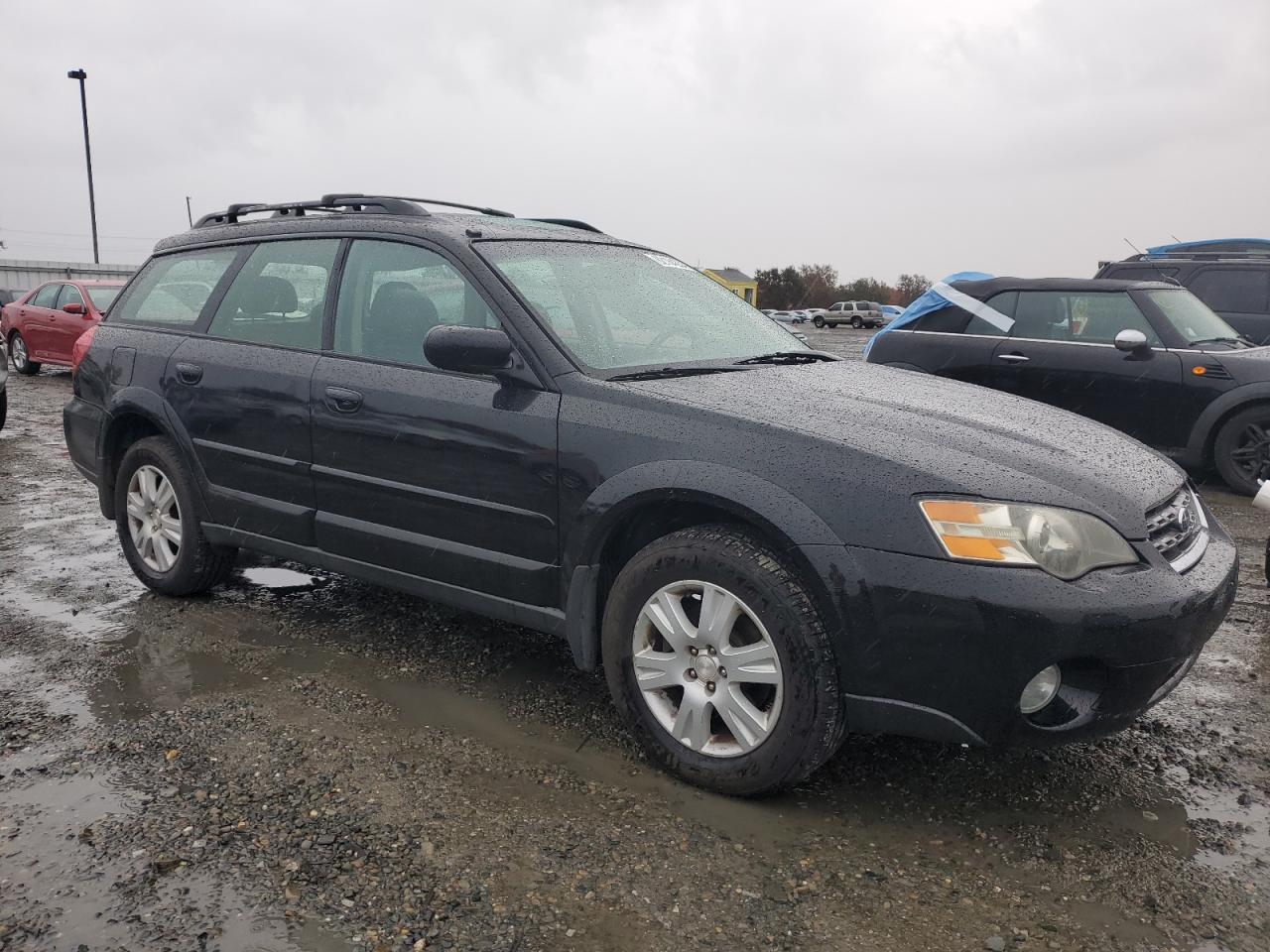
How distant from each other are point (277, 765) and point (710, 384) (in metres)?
1.75

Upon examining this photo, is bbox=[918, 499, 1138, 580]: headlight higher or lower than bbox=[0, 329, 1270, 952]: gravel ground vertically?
higher

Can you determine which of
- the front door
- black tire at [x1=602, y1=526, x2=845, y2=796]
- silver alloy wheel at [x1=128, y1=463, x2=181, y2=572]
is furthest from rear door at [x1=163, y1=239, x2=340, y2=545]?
black tire at [x1=602, y1=526, x2=845, y2=796]

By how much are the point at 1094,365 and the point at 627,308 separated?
546 centimetres

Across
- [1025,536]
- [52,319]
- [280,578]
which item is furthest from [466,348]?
[52,319]

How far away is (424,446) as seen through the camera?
3547 millimetres

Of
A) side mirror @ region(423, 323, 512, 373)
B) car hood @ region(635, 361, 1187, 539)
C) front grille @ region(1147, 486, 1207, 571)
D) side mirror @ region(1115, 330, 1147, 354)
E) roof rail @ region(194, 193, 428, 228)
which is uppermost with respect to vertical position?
roof rail @ region(194, 193, 428, 228)

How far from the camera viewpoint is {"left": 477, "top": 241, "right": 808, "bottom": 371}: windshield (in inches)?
140

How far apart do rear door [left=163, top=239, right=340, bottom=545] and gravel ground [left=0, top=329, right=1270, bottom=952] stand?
1.95 ft

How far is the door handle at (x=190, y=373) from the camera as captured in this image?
14.3 feet

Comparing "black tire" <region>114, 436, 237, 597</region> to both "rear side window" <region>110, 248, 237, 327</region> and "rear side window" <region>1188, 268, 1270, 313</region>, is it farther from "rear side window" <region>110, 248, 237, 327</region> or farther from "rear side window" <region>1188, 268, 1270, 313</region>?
Answer: "rear side window" <region>1188, 268, 1270, 313</region>

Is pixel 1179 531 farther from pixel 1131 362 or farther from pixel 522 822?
pixel 1131 362

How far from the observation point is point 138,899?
7.85 ft

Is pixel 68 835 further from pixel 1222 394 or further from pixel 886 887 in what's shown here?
pixel 1222 394

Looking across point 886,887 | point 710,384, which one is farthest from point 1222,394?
point 886,887
